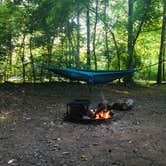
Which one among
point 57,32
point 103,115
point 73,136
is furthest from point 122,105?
point 57,32

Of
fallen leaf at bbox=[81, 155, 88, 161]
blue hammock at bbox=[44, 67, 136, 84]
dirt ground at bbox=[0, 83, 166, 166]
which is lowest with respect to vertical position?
fallen leaf at bbox=[81, 155, 88, 161]

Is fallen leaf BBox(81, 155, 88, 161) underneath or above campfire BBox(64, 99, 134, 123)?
underneath

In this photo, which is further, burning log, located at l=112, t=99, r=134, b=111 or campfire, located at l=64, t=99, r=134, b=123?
burning log, located at l=112, t=99, r=134, b=111

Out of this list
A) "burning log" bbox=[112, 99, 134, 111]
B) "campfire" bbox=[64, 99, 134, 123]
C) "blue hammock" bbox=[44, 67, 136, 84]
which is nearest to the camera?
"campfire" bbox=[64, 99, 134, 123]

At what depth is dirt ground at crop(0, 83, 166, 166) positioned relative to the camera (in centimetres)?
377

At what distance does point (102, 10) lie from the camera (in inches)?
466

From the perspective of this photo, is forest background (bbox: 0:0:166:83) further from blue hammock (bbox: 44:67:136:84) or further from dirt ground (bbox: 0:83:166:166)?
blue hammock (bbox: 44:67:136:84)

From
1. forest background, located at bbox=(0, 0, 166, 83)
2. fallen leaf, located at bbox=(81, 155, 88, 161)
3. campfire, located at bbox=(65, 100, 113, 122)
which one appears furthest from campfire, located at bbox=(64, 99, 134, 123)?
forest background, located at bbox=(0, 0, 166, 83)

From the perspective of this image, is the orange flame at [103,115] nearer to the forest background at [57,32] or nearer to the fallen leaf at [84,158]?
the fallen leaf at [84,158]

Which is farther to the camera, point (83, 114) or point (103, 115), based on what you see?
point (103, 115)

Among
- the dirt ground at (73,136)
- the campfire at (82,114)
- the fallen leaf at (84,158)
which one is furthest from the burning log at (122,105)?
the fallen leaf at (84,158)

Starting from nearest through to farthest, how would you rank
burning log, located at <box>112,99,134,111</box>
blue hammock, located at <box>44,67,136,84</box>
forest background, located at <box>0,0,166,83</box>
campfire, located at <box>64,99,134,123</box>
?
campfire, located at <box>64,99,134,123</box>, blue hammock, located at <box>44,67,136,84</box>, burning log, located at <box>112,99,134,111</box>, forest background, located at <box>0,0,166,83</box>

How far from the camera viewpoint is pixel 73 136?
470 centimetres

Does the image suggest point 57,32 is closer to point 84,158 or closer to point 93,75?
point 93,75
